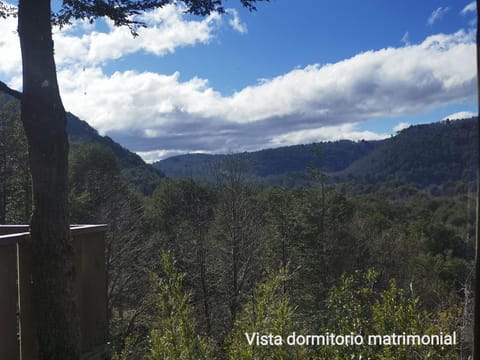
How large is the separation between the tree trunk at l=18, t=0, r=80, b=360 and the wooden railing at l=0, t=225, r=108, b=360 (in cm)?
11

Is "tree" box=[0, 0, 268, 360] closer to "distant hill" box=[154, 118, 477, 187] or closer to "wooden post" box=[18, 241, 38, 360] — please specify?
"wooden post" box=[18, 241, 38, 360]

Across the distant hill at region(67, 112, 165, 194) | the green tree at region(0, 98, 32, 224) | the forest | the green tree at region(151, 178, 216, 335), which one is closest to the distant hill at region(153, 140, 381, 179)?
the forest

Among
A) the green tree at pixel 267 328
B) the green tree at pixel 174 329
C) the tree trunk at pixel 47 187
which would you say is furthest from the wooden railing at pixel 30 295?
the green tree at pixel 267 328

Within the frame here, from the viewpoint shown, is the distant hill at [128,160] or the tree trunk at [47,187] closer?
the tree trunk at [47,187]

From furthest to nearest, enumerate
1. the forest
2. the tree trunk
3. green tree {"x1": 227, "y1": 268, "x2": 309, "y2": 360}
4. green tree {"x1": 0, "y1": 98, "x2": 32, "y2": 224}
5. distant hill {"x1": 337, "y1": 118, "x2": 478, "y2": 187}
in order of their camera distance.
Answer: green tree {"x1": 0, "y1": 98, "x2": 32, "y2": 224} < the forest < the tree trunk < green tree {"x1": 227, "y1": 268, "x2": 309, "y2": 360} < distant hill {"x1": 337, "y1": 118, "x2": 478, "y2": 187}

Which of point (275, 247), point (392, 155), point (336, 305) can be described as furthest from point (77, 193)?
point (392, 155)

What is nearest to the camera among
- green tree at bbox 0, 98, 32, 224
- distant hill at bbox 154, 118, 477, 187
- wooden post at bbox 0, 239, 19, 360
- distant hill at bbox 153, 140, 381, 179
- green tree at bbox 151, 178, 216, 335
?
distant hill at bbox 154, 118, 477, 187

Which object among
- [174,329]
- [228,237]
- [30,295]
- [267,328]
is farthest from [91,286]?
[228,237]

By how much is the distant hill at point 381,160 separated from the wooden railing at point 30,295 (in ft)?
7.91

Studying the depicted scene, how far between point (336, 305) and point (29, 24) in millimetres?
2594

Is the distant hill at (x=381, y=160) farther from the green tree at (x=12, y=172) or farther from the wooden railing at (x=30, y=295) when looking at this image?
the green tree at (x=12, y=172)

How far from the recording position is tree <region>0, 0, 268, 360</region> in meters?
2.76

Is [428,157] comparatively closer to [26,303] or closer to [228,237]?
[228,237]

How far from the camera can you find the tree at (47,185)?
2.76 meters
